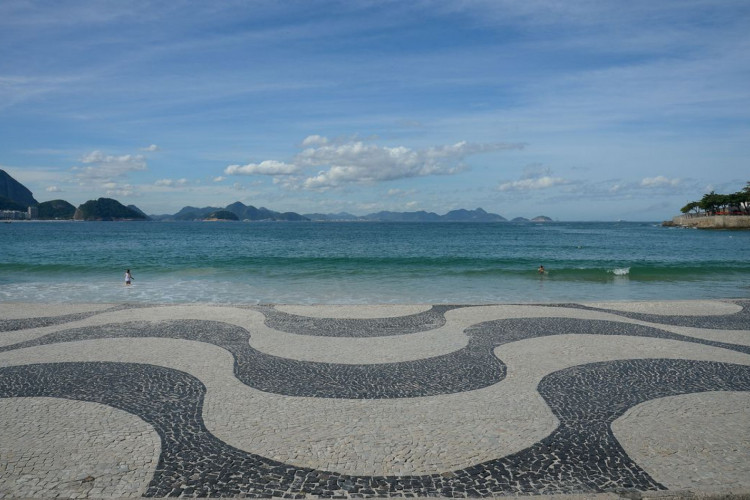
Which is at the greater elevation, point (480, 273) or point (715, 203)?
point (715, 203)

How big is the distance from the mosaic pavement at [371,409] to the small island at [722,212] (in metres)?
106

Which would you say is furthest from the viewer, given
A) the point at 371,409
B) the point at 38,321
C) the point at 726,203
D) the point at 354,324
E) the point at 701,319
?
the point at 726,203

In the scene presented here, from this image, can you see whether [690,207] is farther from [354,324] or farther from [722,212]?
[354,324]

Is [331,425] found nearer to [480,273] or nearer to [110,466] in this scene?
[110,466]

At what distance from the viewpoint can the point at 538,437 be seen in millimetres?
6906

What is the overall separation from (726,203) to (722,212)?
3.98 metres

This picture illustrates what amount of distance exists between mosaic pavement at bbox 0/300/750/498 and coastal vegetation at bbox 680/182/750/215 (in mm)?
120585

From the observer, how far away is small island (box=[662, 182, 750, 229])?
328 ft

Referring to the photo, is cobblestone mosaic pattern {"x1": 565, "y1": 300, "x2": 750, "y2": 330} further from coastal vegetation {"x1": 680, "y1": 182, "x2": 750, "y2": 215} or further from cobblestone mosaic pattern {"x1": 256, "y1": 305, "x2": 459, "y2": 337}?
coastal vegetation {"x1": 680, "y1": 182, "x2": 750, "y2": 215}

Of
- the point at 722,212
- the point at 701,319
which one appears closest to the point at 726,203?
the point at 722,212

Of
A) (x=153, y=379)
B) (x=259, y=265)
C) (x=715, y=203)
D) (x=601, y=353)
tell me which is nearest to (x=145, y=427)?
(x=153, y=379)

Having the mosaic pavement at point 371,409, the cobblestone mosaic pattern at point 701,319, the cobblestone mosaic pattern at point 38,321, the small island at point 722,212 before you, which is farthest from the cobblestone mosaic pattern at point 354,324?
the small island at point 722,212

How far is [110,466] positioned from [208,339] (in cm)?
683

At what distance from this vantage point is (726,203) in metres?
116
